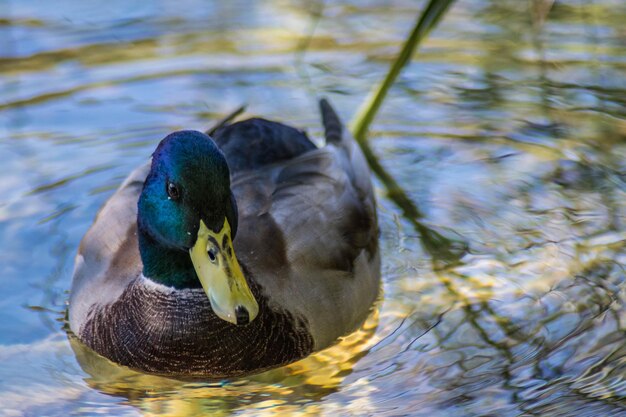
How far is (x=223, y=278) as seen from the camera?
482 centimetres

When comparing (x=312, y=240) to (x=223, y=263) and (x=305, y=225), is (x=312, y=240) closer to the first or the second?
(x=305, y=225)

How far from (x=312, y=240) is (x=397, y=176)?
176 cm

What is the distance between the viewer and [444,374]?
531 centimetres

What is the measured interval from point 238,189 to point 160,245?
2.58 feet

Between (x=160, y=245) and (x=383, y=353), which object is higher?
(x=160, y=245)

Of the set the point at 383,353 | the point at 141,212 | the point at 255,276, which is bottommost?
the point at 383,353

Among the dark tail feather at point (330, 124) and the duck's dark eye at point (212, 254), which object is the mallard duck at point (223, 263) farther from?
the dark tail feather at point (330, 124)

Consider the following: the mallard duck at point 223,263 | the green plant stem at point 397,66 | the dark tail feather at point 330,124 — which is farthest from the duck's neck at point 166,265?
the green plant stem at point 397,66

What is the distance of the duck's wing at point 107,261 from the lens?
5609 millimetres

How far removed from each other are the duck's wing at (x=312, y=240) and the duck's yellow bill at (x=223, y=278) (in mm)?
588

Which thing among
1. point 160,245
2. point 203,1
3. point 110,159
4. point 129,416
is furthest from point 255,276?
point 203,1

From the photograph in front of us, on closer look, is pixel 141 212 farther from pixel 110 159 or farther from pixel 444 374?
pixel 110 159

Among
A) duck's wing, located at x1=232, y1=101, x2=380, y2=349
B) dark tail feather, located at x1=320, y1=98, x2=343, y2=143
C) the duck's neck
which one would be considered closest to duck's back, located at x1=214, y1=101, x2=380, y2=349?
duck's wing, located at x1=232, y1=101, x2=380, y2=349

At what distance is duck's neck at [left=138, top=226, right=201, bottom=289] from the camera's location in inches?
205
